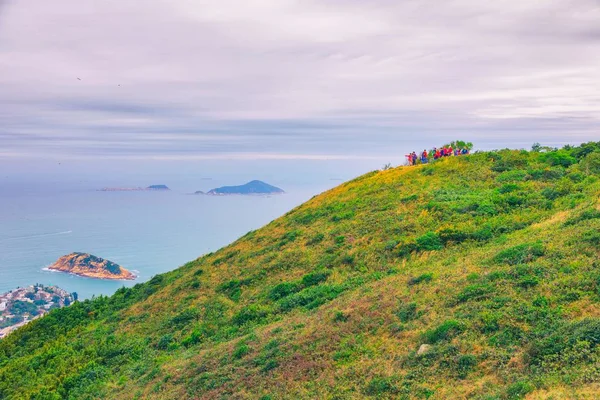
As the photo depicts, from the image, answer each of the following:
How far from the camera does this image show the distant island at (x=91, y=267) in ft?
364

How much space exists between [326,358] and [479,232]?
11.0 m

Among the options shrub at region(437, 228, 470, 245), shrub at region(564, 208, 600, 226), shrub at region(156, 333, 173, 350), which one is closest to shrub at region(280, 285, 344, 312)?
shrub at region(156, 333, 173, 350)

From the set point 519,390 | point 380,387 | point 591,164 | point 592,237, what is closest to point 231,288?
point 380,387

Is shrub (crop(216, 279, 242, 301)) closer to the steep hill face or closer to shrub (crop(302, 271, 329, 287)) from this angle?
the steep hill face

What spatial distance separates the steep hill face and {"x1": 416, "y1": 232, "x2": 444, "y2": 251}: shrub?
0.09m

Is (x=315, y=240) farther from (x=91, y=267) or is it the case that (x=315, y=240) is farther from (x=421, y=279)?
(x=91, y=267)

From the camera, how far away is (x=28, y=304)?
7919cm

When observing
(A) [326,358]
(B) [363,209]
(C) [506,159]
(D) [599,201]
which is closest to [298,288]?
(A) [326,358]

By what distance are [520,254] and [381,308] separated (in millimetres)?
5111

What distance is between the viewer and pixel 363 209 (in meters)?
28.5

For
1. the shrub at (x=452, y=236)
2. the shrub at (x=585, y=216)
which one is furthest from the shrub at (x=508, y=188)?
the shrub at (x=585, y=216)

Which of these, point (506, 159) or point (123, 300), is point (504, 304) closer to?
point (506, 159)

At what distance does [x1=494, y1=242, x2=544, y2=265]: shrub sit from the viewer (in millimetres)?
14727

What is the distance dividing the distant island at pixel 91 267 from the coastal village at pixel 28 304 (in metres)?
21.8
